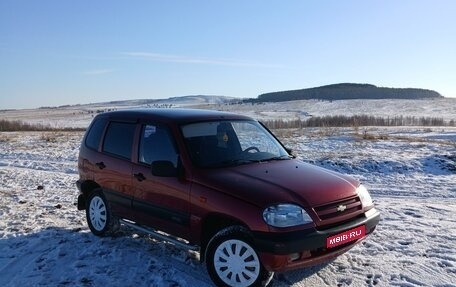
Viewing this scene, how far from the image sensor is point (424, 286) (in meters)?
4.89

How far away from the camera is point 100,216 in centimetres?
684

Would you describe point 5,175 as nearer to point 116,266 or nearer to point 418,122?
point 116,266

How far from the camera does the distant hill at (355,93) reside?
112500mm

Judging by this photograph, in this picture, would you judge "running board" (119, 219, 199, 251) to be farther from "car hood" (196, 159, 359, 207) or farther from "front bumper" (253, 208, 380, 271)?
"front bumper" (253, 208, 380, 271)

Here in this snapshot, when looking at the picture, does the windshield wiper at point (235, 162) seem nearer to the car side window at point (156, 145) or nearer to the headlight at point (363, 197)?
the car side window at point (156, 145)

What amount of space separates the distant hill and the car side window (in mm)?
105923

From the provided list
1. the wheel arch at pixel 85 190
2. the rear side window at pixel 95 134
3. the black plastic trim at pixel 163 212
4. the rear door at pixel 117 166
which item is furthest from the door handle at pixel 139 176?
the wheel arch at pixel 85 190

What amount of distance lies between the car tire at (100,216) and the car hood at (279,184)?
7.23ft

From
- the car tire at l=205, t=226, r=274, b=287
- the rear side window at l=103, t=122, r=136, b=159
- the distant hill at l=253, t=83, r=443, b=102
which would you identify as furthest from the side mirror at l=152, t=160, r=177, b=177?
the distant hill at l=253, t=83, r=443, b=102

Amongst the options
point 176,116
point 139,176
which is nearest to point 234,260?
point 139,176

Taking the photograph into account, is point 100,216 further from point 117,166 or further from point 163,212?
point 163,212

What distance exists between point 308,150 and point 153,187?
12.2 metres

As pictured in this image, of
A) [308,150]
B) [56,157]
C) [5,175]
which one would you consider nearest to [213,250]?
[5,175]

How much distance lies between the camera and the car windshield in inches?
217
